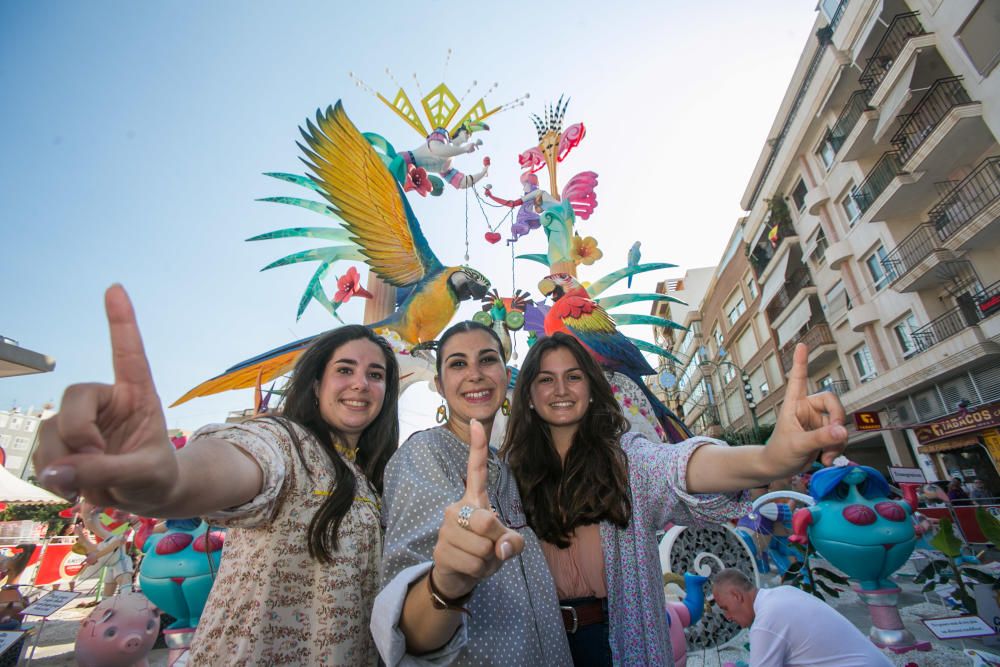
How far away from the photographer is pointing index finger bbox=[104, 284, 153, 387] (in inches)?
33.4

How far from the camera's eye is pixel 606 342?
5.48 m

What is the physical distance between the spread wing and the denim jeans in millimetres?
5230

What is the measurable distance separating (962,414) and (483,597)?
13.2 meters

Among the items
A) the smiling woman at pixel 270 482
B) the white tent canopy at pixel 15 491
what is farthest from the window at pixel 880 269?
the white tent canopy at pixel 15 491

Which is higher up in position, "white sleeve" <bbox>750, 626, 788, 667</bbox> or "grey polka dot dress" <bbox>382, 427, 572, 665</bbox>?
"grey polka dot dress" <bbox>382, 427, 572, 665</bbox>

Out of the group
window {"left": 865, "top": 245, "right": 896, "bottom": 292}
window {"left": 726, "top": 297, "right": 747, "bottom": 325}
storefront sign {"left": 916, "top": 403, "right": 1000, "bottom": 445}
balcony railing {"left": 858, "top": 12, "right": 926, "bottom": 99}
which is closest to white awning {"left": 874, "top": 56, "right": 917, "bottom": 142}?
balcony railing {"left": 858, "top": 12, "right": 926, "bottom": 99}

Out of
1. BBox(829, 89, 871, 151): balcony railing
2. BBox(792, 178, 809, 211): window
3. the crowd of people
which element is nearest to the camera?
the crowd of people

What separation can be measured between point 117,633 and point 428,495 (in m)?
3.48

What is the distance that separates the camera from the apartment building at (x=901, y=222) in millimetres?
10125

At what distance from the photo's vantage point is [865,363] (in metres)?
15.3

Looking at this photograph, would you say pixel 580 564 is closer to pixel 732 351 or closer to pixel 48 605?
pixel 48 605

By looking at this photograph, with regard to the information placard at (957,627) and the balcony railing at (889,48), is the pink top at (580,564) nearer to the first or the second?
the information placard at (957,627)

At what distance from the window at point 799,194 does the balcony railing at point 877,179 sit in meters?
3.81

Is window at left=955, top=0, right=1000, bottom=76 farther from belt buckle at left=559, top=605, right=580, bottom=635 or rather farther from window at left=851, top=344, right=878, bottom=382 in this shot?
belt buckle at left=559, top=605, right=580, bottom=635
